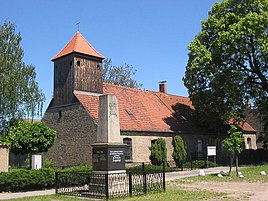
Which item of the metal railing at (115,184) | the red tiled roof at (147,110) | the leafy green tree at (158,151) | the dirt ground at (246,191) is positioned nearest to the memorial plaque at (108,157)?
the metal railing at (115,184)

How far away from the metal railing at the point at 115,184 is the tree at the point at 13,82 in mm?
20782

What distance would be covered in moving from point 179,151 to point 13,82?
17425mm

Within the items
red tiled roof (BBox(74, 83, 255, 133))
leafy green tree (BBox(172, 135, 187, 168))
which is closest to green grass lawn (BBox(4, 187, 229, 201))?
red tiled roof (BBox(74, 83, 255, 133))

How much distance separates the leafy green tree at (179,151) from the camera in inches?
1209

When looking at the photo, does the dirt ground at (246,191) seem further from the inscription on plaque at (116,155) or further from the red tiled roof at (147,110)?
the red tiled roof at (147,110)

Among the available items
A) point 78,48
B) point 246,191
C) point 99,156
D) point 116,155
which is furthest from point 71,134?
point 246,191

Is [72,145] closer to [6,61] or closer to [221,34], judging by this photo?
[6,61]

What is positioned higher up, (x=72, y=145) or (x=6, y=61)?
(x=6, y=61)

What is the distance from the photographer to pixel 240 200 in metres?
12.7

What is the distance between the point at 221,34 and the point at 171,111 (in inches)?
387

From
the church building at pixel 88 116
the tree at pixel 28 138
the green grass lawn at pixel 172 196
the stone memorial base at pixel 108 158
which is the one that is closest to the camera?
the green grass lawn at pixel 172 196

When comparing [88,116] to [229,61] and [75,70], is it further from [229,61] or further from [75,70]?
[229,61]

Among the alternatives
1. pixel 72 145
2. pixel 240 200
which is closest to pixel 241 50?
pixel 72 145

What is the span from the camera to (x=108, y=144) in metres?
14.8
